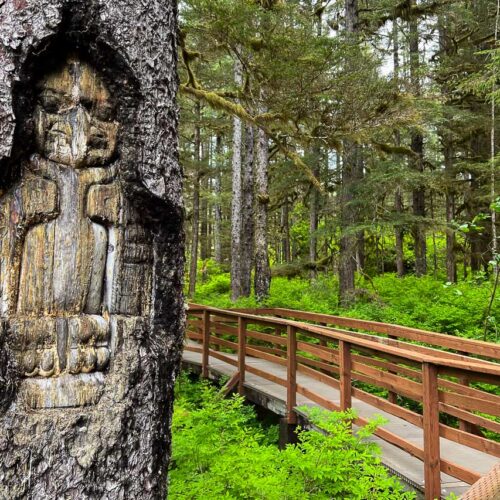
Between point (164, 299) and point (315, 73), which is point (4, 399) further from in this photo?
point (315, 73)

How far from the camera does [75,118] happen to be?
2.41m

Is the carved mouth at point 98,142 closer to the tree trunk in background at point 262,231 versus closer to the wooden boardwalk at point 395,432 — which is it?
the wooden boardwalk at point 395,432

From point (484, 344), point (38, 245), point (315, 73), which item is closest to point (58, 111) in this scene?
point (38, 245)

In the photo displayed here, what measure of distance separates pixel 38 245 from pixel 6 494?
111 cm

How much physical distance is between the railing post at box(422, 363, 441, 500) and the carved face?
298cm

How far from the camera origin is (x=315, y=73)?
27.8 ft

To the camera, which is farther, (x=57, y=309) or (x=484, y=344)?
(x=484, y=344)

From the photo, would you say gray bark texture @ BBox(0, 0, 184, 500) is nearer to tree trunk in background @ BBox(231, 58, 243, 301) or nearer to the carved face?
the carved face

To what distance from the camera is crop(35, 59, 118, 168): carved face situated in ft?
7.70

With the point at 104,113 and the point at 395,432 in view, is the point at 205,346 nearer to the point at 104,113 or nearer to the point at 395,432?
the point at 395,432

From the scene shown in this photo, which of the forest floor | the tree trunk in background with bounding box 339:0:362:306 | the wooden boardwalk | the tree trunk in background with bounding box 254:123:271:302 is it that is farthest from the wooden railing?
the tree trunk in background with bounding box 254:123:271:302

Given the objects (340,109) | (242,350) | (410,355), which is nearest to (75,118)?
(410,355)

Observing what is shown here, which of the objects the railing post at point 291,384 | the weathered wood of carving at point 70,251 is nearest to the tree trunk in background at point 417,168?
the railing post at point 291,384

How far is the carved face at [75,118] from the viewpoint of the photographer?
235cm
